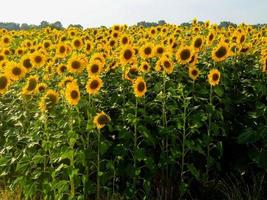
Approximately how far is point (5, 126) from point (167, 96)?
2300 millimetres

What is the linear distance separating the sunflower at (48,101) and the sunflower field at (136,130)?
11 millimetres

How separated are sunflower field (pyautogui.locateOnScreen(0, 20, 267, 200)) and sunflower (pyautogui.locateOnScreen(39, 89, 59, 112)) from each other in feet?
0.04

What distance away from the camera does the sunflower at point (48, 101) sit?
6.31m

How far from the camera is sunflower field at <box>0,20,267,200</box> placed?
6.08 m

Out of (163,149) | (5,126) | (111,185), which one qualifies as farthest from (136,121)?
(5,126)

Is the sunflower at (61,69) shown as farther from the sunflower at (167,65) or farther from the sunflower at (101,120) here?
the sunflower at (101,120)

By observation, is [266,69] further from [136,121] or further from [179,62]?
[136,121]

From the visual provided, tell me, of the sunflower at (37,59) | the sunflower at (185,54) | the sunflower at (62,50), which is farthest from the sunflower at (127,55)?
the sunflower at (62,50)

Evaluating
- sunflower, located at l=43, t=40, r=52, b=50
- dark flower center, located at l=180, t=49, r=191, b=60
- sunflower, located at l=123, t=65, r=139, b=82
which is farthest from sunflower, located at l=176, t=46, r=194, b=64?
sunflower, located at l=43, t=40, r=52, b=50

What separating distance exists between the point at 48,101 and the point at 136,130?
109 centimetres

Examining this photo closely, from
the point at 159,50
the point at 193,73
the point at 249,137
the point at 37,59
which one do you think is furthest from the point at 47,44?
the point at 249,137

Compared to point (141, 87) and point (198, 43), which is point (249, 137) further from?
point (198, 43)

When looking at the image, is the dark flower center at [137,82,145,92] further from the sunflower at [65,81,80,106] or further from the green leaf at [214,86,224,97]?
the green leaf at [214,86,224,97]

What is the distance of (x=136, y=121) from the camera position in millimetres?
6082
